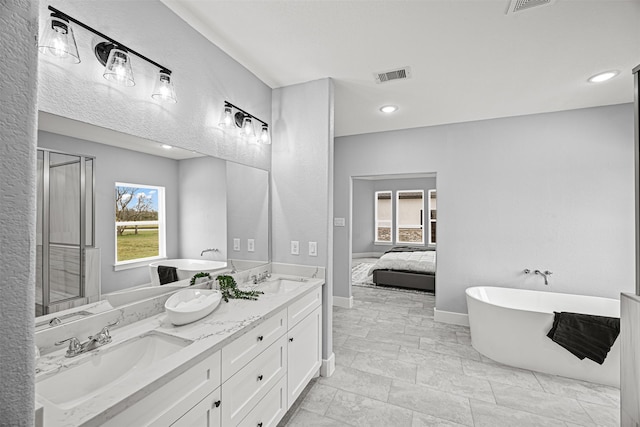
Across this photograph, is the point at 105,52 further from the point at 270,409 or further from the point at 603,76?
the point at 603,76

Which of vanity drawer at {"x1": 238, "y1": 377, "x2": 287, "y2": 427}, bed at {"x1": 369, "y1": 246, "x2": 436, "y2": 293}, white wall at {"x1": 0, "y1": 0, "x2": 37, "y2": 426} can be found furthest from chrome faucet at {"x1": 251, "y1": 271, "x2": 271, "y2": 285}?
bed at {"x1": 369, "y1": 246, "x2": 436, "y2": 293}

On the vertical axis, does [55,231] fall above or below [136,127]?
below

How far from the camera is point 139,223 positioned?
1.58 meters

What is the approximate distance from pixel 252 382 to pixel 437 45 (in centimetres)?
255

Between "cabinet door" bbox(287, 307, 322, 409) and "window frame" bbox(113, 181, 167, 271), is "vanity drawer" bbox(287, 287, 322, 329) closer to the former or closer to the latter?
"cabinet door" bbox(287, 307, 322, 409)

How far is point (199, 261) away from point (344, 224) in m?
2.62

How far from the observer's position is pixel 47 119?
1.13 metres

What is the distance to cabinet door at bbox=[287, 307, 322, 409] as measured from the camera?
1913 mm

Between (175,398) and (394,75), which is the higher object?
(394,75)

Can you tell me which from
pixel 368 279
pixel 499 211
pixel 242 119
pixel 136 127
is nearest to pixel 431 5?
pixel 242 119

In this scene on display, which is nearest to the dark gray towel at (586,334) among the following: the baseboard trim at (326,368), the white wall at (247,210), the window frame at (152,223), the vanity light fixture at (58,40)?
the baseboard trim at (326,368)

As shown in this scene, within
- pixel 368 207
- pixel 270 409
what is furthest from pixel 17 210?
pixel 368 207

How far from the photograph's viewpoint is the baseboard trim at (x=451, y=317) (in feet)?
11.8

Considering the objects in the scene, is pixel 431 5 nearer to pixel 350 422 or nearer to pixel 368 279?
pixel 350 422
